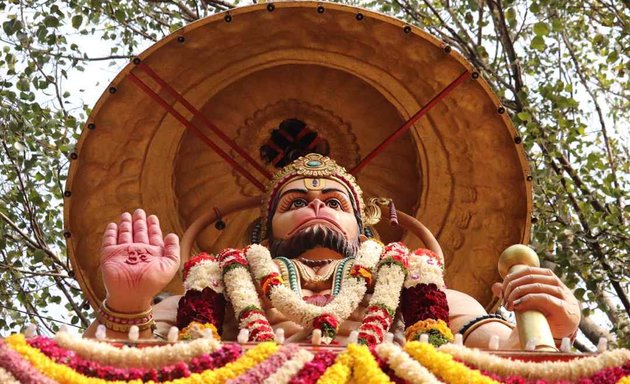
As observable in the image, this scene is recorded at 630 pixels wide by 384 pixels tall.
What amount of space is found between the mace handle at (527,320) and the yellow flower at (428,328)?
416 millimetres

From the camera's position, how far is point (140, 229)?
22.6ft

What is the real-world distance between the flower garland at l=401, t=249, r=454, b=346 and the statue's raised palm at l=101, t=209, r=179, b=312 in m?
1.24

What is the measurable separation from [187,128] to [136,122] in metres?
0.33

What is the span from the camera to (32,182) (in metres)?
12.2

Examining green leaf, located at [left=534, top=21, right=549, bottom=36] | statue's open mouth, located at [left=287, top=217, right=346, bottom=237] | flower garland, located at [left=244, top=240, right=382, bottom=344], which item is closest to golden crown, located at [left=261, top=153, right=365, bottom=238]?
statue's open mouth, located at [left=287, top=217, right=346, bottom=237]

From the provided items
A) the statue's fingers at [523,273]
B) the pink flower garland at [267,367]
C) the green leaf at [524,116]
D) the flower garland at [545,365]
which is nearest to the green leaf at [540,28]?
the green leaf at [524,116]

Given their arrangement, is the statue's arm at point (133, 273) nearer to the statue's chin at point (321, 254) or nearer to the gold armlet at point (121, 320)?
the gold armlet at point (121, 320)

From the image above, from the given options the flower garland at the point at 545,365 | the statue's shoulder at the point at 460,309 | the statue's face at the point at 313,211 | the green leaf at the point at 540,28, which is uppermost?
the green leaf at the point at 540,28

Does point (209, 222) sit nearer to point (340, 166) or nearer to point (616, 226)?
point (340, 166)

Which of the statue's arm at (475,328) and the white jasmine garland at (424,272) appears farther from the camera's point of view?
the white jasmine garland at (424,272)

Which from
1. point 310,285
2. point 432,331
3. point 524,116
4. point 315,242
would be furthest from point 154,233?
point 524,116

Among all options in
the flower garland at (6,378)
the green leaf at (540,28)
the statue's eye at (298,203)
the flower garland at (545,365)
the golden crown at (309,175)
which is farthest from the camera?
the green leaf at (540,28)

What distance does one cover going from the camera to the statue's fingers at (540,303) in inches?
256

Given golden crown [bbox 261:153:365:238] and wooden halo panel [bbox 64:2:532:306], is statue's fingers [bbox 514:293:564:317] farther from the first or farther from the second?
wooden halo panel [bbox 64:2:532:306]
